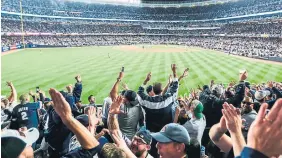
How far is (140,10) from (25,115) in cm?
11188

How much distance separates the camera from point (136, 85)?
22812 millimetres

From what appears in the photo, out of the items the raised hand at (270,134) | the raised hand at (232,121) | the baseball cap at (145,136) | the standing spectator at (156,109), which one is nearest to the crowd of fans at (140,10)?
the standing spectator at (156,109)

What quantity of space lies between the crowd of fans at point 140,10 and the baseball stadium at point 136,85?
45cm

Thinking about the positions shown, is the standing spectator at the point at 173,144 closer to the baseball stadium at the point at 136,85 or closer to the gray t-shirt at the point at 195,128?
the baseball stadium at the point at 136,85

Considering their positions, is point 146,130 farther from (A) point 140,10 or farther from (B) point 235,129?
(A) point 140,10

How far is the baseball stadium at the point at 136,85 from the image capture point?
3.81 metres

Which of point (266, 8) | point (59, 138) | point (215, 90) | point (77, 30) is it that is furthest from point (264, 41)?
point (59, 138)

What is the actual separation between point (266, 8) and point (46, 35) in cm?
6013

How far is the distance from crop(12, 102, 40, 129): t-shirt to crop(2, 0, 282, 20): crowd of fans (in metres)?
73.4

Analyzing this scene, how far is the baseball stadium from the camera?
3.81m

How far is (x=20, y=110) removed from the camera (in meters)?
7.12

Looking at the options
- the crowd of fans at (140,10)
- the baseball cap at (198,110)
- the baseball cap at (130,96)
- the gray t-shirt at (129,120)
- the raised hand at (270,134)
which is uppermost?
the crowd of fans at (140,10)

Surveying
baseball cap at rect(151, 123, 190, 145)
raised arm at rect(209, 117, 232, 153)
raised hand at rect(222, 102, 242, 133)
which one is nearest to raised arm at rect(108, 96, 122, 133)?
baseball cap at rect(151, 123, 190, 145)

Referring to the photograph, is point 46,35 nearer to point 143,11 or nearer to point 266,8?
point 143,11
